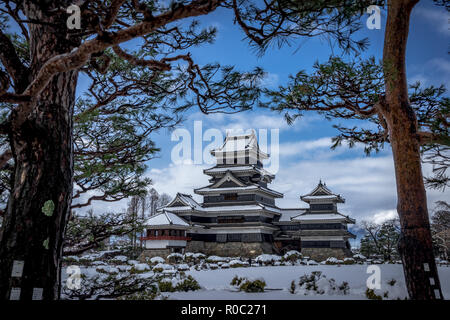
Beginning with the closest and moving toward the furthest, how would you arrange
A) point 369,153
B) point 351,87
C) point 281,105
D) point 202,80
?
point 202,80, point 351,87, point 281,105, point 369,153

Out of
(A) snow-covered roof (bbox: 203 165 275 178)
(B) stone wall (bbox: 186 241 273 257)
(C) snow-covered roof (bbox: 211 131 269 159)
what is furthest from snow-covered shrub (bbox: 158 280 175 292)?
(C) snow-covered roof (bbox: 211 131 269 159)

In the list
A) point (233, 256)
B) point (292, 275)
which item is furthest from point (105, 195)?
point (233, 256)

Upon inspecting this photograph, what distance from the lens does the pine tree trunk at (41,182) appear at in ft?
7.84

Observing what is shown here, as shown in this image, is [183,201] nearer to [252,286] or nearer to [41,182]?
[252,286]

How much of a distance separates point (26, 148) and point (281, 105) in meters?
4.38

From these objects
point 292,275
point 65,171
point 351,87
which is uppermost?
point 351,87

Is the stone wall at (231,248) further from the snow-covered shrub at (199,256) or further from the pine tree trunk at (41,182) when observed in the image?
the pine tree trunk at (41,182)

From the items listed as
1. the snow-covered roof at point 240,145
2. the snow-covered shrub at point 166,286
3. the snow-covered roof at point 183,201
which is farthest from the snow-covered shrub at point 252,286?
the snow-covered roof at point 240,145

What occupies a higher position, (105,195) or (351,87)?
(351,87)

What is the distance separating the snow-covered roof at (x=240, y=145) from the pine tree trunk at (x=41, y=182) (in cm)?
2641

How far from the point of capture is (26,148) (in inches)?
101

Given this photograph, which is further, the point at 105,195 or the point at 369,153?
the point at 369,153
